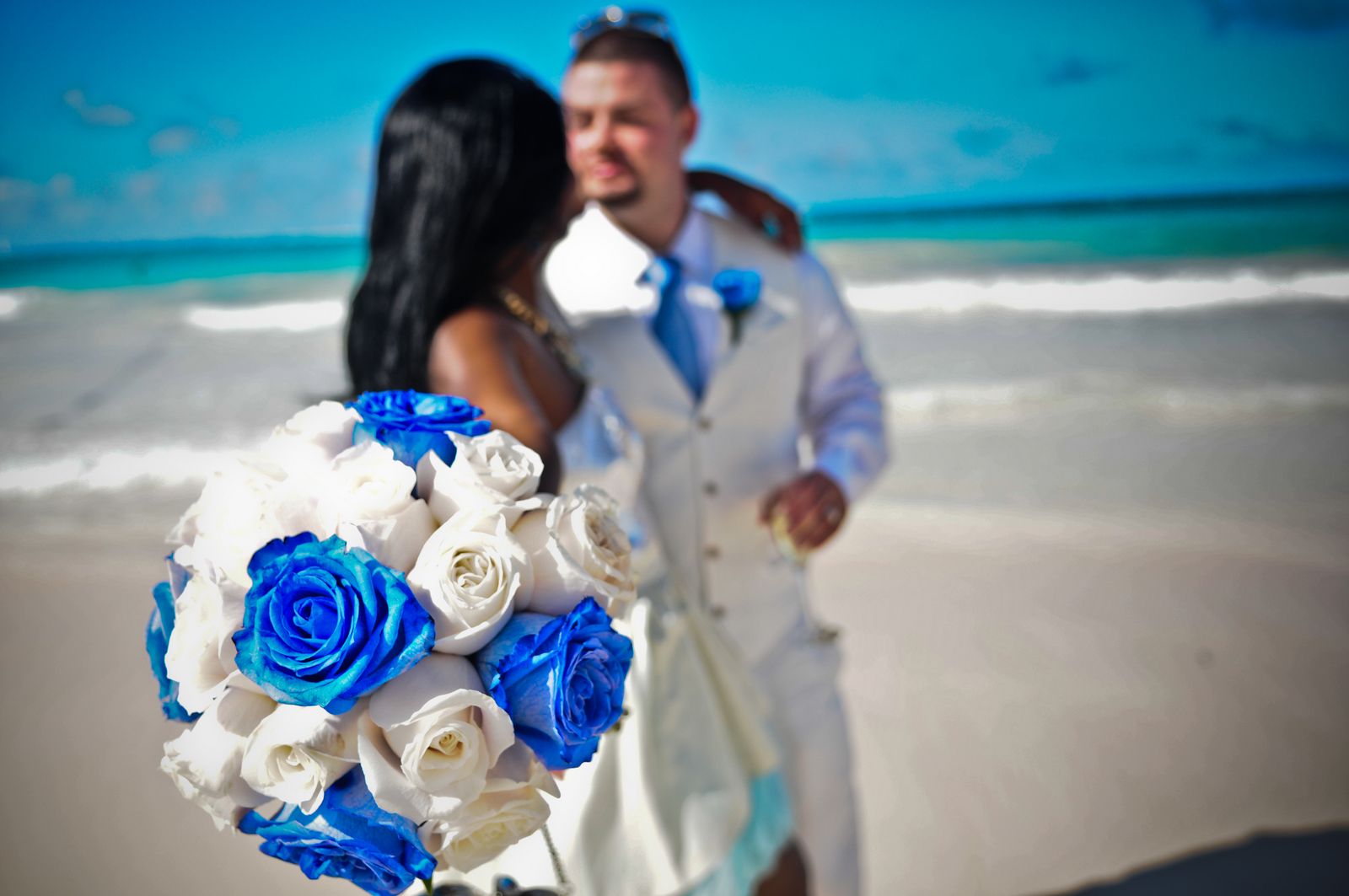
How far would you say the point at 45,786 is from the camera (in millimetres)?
4293

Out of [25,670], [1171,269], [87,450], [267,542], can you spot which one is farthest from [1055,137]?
[267,542]

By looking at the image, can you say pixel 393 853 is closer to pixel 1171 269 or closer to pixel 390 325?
pixel 390 325

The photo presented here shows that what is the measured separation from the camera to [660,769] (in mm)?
2023

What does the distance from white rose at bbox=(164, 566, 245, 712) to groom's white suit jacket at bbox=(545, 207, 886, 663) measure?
1763 millimetres

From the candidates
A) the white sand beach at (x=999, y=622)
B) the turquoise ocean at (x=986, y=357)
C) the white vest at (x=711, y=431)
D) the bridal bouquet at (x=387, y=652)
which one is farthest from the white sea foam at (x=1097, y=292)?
the bridal bouquet at (x=387, y=652)

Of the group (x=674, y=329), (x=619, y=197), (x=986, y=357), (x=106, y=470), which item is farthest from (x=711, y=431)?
(x=986, y=357)

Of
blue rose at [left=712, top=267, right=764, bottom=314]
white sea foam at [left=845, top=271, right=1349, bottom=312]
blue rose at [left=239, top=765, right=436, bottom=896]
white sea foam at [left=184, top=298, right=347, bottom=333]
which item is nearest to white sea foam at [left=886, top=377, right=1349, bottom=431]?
white sea foam at [left=845, top=271, right=1349, bottom=312]

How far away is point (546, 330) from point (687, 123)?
1.32 metres

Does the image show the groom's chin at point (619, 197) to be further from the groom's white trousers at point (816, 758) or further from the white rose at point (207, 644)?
the white rose at point (207, 644)

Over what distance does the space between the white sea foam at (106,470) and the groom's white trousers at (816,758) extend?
6.78m

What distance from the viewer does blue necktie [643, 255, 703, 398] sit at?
3012 millimetres

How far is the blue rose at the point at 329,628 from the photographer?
103 cm

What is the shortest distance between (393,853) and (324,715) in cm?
17

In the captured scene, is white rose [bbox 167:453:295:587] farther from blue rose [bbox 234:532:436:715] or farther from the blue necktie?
the blue necktie
